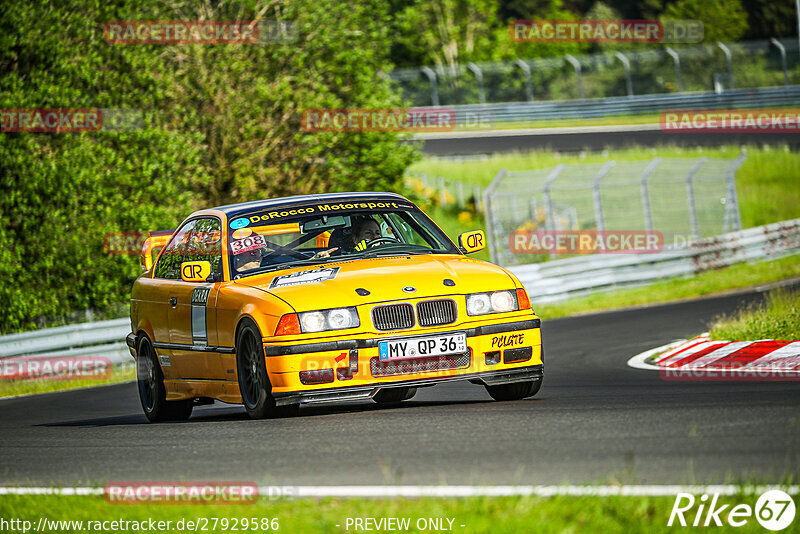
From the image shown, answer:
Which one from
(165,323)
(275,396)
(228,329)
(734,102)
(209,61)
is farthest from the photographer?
(734,102)

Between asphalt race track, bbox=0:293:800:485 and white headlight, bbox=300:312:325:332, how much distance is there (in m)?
0.59

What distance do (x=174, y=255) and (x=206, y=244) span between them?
82cm

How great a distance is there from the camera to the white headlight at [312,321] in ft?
26.9

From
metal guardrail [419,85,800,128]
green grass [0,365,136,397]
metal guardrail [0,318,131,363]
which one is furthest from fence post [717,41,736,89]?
green grass [0,365,136,397]

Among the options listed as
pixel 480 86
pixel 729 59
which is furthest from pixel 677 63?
pixel 480 86

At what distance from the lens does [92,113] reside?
23.2m

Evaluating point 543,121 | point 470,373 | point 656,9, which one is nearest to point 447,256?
point 470,373

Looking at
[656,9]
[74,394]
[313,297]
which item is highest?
[656,9]

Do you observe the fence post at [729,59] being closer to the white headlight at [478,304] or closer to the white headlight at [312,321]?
the white headlight at [478,304]

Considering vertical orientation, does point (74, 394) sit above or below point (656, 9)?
below

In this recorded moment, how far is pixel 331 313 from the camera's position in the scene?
8.23 meters

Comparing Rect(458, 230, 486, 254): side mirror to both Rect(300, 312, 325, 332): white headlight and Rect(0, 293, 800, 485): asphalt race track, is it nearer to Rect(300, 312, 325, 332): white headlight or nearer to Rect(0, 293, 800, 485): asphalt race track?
Rect(0, 293, 800, 485): asphalt race track

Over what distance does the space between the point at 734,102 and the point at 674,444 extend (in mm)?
40052

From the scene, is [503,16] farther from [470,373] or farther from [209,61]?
[470,373]
